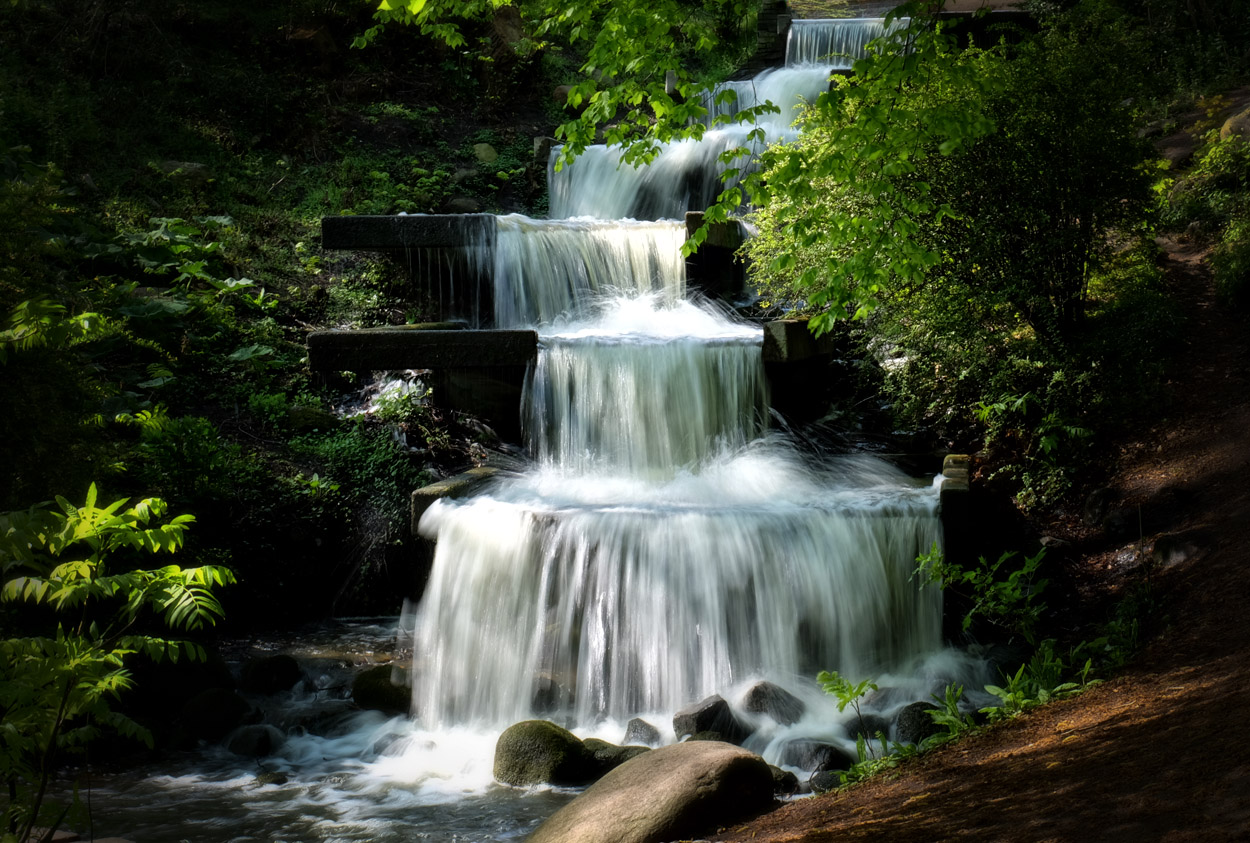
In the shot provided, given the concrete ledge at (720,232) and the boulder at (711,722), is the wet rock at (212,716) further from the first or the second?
the concrete ledge at (720,232)

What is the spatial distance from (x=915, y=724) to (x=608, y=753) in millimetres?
2090

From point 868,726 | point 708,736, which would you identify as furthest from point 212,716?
point 868,726

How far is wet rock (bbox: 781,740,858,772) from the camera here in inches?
242

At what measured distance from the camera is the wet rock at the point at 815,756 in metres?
6.14

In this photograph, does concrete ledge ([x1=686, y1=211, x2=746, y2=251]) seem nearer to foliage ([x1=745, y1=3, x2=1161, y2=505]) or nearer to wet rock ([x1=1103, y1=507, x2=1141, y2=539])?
foliage ([x1=745, y1=3, x2=1161, y2=505])

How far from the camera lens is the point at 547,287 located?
11812 millimetres

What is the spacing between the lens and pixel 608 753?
21.2ft

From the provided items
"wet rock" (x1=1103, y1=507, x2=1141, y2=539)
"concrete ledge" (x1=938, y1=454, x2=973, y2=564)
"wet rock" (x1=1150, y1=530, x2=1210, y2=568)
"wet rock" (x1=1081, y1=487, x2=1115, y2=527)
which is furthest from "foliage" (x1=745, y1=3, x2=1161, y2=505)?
"wet rock" (x1=1150, y1=530, x2=1210, y2=568)

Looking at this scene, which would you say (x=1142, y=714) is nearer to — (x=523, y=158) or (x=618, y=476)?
(x=618, y=476)

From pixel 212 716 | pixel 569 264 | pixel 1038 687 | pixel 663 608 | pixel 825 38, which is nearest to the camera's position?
pixel 1038 687

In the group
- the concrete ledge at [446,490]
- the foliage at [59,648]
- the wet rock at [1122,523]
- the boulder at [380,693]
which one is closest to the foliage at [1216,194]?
the wet rock at [1122,523]

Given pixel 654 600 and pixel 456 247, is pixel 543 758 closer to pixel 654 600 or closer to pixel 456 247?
pixel 654 600

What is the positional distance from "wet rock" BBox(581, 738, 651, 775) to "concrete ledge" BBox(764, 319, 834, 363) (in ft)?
15.6

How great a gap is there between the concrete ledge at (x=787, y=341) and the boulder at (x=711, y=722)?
14.1 feet
